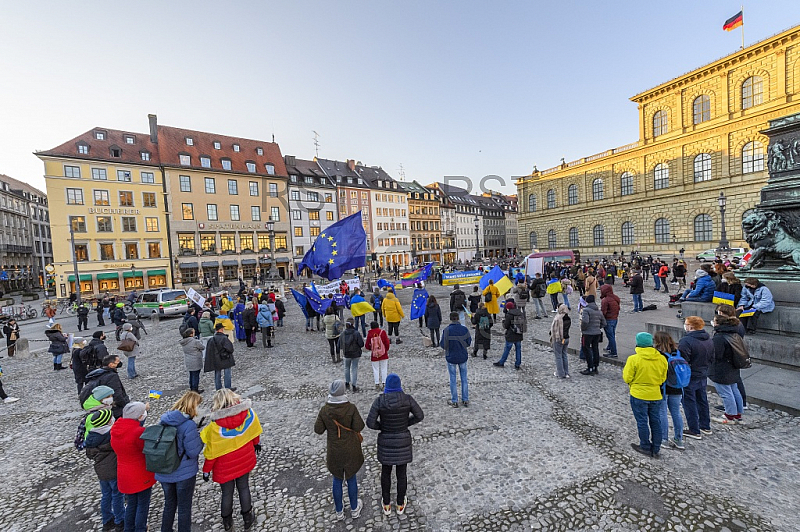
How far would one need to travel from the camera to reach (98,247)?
136 feet

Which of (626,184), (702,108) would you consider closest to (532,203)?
(626,184)

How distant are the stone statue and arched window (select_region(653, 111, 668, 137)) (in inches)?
2130

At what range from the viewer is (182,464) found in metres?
3.81

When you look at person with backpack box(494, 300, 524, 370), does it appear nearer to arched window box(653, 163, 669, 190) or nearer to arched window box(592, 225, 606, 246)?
arched window box(653, 163, 669, 190)

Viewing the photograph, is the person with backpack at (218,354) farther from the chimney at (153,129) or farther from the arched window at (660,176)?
the arched window at (660,176)

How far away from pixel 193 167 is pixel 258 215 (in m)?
9.84

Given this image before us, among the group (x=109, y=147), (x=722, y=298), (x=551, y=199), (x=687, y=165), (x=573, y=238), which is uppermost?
(x=109, y=147)

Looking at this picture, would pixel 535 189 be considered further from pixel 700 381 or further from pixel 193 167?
pixel 700 381

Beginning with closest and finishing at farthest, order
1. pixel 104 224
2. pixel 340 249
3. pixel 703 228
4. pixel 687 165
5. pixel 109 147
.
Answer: pixel 340 249 → pixel 104 224 → pixel 109 147 → pixel 703 228 → pixel 687 165

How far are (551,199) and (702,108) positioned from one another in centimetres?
2393

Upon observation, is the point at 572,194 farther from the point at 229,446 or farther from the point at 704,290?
the point at 229,446

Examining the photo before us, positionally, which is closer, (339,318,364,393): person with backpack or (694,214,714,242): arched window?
(339,318,364,393): person with backpack

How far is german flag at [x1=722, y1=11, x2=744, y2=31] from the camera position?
132ft

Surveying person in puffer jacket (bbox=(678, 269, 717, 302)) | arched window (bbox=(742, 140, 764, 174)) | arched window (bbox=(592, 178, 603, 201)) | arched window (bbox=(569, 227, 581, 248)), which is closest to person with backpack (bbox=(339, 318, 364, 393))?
person in puffer jacket (bbox=(678, 269, 717, 302))
